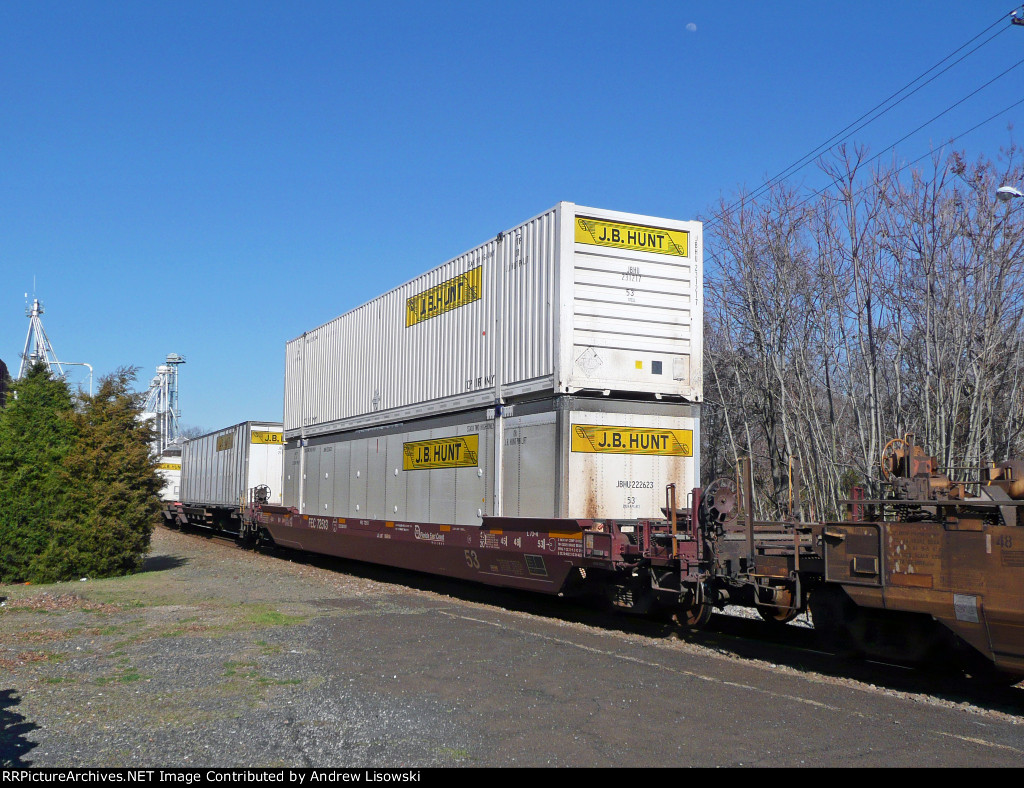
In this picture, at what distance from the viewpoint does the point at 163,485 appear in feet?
60.6

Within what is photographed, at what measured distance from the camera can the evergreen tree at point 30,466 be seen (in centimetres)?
1612

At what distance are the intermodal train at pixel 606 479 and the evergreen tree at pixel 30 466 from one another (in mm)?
5262

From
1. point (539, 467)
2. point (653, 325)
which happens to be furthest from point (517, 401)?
point (653, 325)

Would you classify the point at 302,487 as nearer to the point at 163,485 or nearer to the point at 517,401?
the point at 163,485

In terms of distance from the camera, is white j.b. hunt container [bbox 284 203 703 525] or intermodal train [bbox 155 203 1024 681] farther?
white j.b. hunt container [bbox 284 203 703 525]

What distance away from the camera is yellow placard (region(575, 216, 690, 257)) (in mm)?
11125

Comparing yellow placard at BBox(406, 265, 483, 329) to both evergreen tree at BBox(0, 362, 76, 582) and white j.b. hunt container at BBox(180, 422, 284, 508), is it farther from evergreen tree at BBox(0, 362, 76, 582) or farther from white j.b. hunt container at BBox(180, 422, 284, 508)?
white j.b. hunt container at BBox(180, 422, 284, 508)

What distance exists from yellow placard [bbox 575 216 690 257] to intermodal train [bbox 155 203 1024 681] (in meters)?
0.03

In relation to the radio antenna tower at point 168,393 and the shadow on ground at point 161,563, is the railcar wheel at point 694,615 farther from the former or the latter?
the radio antenna tower at point 168,393

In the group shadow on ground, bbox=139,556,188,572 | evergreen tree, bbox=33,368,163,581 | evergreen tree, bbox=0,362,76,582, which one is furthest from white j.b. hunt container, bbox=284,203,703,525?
shadow on ground, bbox=139,556,188,572

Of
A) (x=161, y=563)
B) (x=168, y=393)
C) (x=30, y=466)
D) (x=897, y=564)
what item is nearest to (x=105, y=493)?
(x=30, y=466)

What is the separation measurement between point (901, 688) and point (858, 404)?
40.0ft

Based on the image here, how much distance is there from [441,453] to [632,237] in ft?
15.3

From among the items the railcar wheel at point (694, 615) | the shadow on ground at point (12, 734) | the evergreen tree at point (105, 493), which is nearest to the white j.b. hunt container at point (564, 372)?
the railcar wheel at point (694, 615)
